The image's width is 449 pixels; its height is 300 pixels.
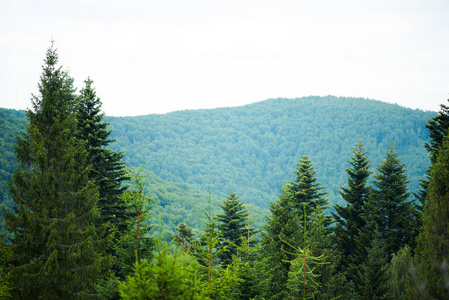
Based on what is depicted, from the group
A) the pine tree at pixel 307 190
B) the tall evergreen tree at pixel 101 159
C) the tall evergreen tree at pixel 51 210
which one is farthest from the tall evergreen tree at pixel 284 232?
the tall evergreen tree at pixel 101 159

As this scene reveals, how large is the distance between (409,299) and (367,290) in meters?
9.05

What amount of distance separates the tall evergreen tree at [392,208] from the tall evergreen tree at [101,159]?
2016 cm

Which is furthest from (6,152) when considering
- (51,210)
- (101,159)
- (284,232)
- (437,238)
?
(437,238)

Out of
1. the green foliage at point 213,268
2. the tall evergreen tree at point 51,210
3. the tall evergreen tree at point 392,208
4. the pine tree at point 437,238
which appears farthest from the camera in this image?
the tall evergreen tree at point 392,208

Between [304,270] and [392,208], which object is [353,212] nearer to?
[392,208]

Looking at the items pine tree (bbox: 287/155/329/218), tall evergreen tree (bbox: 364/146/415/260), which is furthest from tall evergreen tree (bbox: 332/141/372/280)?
pine tree (bbox: 287/155/329/218)

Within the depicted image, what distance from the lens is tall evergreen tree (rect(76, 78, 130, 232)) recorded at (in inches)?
717

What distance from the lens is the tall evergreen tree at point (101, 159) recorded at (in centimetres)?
1822

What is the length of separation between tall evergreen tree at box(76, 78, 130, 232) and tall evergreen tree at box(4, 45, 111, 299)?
5052mm

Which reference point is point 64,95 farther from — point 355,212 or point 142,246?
point 355,212

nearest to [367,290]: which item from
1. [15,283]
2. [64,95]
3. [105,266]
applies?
[105,266]

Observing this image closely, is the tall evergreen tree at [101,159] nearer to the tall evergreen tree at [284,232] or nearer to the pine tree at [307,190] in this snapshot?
the tall evergreen tree at [284,232]

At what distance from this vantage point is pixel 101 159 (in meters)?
18.7

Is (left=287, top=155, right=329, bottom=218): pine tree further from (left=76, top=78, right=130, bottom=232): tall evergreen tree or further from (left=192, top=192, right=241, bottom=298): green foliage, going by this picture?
(left=192, top=192, right=241, bottom=298): green foliage
